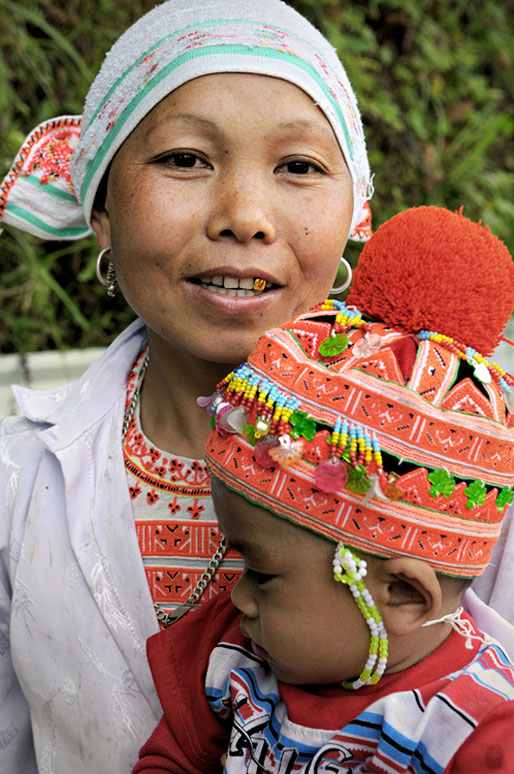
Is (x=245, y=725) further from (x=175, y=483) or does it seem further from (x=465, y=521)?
(x=175, y=483)

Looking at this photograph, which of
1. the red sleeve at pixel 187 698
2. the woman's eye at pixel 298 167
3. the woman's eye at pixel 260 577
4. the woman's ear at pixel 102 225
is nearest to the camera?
the woman's eye at pixel 260 577

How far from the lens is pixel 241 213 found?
176 cm

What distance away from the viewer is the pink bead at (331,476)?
1.31 meters

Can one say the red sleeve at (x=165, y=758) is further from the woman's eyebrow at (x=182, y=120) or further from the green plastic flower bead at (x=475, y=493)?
the woman's eyebrow at (x=182, y=120)

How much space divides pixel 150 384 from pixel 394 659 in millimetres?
1112

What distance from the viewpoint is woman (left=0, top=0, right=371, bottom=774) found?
1.83 m

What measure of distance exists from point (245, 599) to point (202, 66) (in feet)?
3.71

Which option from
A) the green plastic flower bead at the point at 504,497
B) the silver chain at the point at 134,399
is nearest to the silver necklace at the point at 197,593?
the silver chain at the point at 134,399

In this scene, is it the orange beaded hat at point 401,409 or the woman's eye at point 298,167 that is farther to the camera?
the woman's eye at point 298,167

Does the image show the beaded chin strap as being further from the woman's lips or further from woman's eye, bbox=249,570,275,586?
the woman's lips

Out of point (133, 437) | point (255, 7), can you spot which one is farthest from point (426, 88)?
point (133, 437)

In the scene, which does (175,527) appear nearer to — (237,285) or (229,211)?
(237,285)

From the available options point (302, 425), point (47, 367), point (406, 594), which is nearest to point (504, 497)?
point (406, 594)

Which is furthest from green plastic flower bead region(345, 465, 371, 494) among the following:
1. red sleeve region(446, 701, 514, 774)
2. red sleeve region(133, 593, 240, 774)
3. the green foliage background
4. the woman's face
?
the green foliage background
